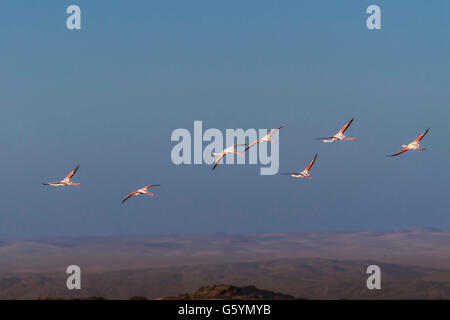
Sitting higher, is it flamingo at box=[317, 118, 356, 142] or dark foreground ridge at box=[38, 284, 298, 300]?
flamingo at box=[317, 118, 356, 142]

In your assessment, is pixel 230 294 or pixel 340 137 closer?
pixel 230 294

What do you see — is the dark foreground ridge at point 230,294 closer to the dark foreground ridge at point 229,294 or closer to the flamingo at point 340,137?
the dark foreground ridge at point 229,294

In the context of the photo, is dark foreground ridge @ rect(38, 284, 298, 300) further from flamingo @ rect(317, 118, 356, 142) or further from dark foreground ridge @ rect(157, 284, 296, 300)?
flamingo @ rect(317, 118, 356, 142)

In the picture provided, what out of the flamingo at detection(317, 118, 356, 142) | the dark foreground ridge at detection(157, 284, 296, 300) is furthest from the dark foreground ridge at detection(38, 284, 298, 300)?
the flamingo at detection(317, 118, 356, 142)

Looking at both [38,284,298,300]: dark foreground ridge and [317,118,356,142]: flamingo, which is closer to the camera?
[38,284,298,300]: dark foreground ridge

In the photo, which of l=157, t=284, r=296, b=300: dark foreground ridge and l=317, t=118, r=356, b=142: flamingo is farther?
l=317, t=118, r=356, b=142: flamingo

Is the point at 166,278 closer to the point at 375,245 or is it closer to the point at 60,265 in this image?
the point at 60,265

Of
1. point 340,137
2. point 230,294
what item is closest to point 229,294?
point 230,294

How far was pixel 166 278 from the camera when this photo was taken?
305ft

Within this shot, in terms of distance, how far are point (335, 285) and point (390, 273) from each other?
9.78m

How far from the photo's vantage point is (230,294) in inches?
2440

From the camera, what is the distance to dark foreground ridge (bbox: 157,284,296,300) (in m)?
61.2

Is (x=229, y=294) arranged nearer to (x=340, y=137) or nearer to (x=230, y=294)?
(x=230, y=294)
